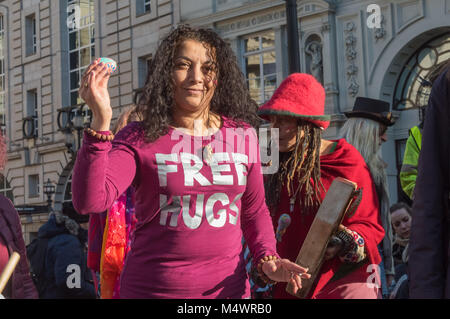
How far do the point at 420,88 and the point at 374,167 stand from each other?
11.9m

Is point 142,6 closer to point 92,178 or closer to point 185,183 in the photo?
point 185,183

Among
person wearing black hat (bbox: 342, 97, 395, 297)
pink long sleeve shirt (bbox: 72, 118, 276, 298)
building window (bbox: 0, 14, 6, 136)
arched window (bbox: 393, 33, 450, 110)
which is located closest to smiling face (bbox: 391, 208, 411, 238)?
person wearing black hat (bbox: 342, 97, 395, 297)

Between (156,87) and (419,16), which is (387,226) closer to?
(156,87)

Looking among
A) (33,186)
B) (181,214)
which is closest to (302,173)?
(181,214)

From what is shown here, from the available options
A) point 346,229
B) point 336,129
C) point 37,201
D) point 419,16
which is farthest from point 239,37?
point 346,229

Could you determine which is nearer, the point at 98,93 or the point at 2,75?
the point at 98,93

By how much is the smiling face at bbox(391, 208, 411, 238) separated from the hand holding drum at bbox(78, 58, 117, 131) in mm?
4745

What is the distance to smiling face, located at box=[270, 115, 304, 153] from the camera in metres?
3.53

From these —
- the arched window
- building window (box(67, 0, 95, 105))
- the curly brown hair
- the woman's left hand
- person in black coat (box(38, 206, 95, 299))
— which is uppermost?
building window (box(67, 0, 95, 105))

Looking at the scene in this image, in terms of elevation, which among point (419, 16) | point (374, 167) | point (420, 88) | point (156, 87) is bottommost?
point (374, 167)

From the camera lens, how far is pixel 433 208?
77.7 inches

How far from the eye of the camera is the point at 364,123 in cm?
459

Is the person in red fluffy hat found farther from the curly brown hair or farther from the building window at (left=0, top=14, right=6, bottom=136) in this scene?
the building window at (left=0, top=14, right=6, bottom=136)

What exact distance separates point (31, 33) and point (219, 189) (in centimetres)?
2521
